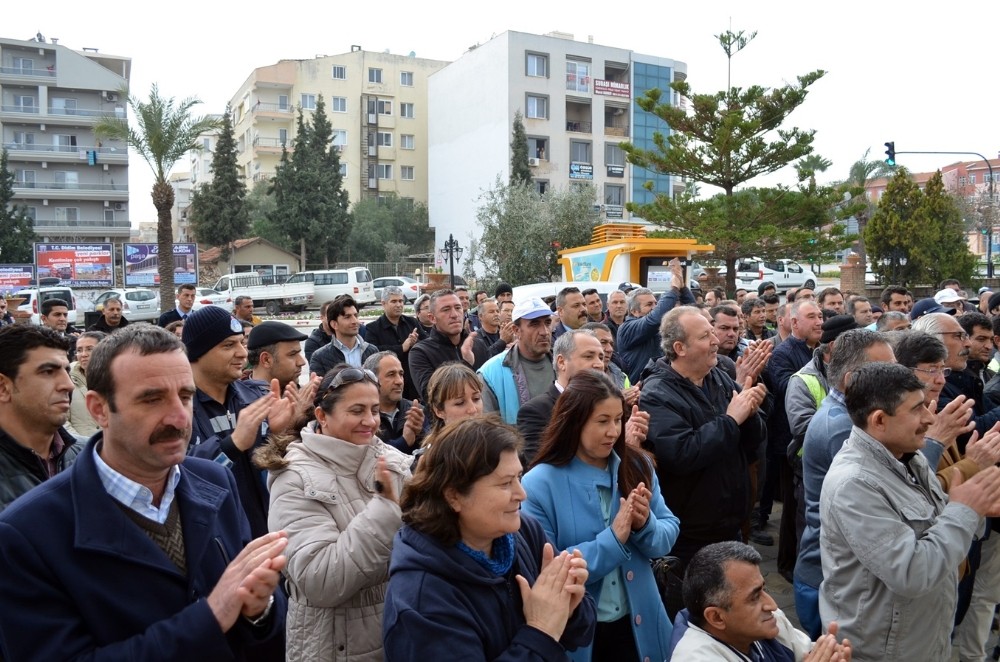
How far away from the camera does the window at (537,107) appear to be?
5131 cm

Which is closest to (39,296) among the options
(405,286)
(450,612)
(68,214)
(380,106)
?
(405,286)

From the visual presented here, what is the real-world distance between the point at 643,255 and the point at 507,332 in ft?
45.1

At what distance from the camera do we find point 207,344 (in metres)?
3.96

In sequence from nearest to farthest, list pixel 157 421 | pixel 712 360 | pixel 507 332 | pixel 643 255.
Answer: pixel 157 421, pixel 712 360, pixel 507 332, pixel 643 255

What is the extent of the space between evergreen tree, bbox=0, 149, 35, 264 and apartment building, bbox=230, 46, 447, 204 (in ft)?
57.0

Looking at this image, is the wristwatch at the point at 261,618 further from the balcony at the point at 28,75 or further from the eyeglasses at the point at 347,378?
the balcony at the point at 28,75

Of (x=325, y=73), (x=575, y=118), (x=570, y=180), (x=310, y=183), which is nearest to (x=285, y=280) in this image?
(x=310, y=183)

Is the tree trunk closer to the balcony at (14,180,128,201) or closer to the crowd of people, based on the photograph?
the crowd of people

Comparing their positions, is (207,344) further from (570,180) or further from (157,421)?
(570,180)

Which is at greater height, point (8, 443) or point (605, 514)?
point (8, 443)

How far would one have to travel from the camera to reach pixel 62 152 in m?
57.0

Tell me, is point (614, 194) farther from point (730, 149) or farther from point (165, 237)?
point (165, 237)

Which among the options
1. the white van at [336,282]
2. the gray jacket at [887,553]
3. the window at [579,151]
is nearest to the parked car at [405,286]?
the white van at [336,282]

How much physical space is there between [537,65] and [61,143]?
121ft
